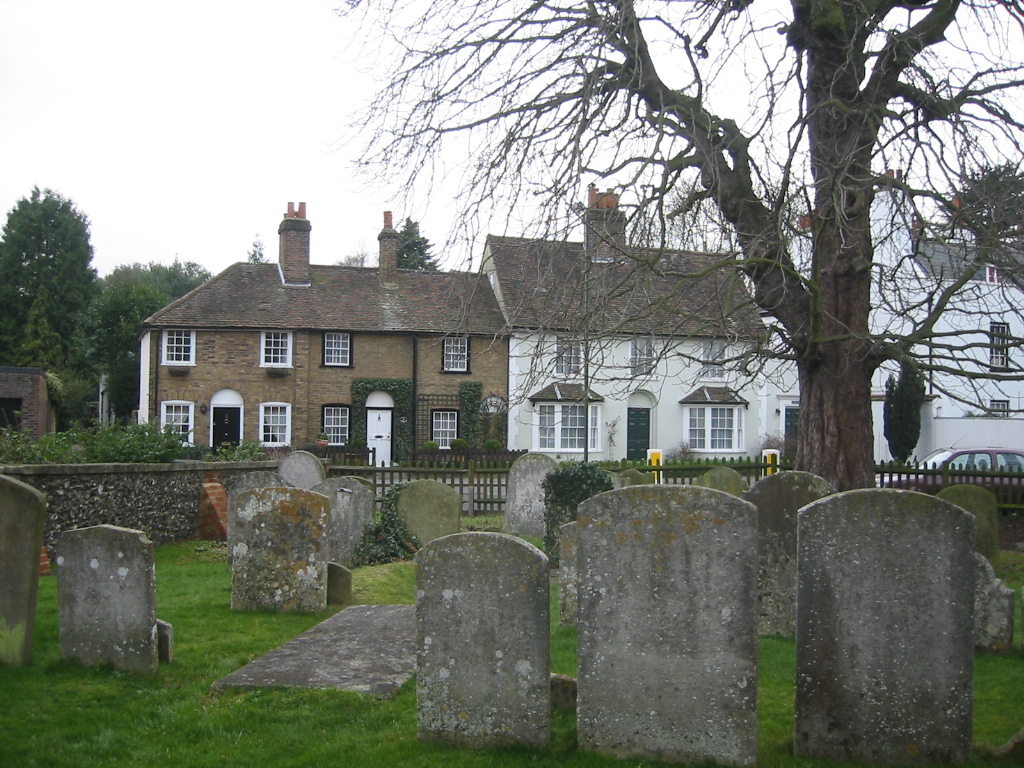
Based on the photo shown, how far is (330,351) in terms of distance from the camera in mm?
33344

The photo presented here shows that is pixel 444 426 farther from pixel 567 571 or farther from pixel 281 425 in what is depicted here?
pixel 567 571

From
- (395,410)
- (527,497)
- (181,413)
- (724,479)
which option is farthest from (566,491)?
(181,413)

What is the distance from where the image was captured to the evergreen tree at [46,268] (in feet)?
182

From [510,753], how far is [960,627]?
8.75 feet

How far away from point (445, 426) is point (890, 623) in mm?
28868

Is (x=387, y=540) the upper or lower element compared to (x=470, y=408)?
lower

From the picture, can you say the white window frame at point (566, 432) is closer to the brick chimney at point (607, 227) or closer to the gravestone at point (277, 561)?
the brick chimney at point (607, 227)

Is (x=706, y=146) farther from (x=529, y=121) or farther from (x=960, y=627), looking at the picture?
(x=960, y=627)

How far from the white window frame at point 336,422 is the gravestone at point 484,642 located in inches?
1101

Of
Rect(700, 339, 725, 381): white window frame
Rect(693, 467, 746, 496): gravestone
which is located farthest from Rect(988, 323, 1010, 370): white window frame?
Rect(693, 467, 746, 496): gravestone

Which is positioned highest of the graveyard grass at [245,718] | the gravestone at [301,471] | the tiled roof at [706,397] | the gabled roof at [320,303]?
the gabled roof at [320,303]

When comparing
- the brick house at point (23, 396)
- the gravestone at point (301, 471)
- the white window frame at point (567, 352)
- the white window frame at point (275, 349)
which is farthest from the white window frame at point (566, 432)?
the white window frame at point (567, 352)

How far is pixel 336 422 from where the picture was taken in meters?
33.3

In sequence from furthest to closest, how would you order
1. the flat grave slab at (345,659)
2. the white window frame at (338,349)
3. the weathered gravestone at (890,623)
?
1. the white window frame at (338,349)
2. the flat grave slab at (345,659)
3. the weathered gravestone at (890,623)
